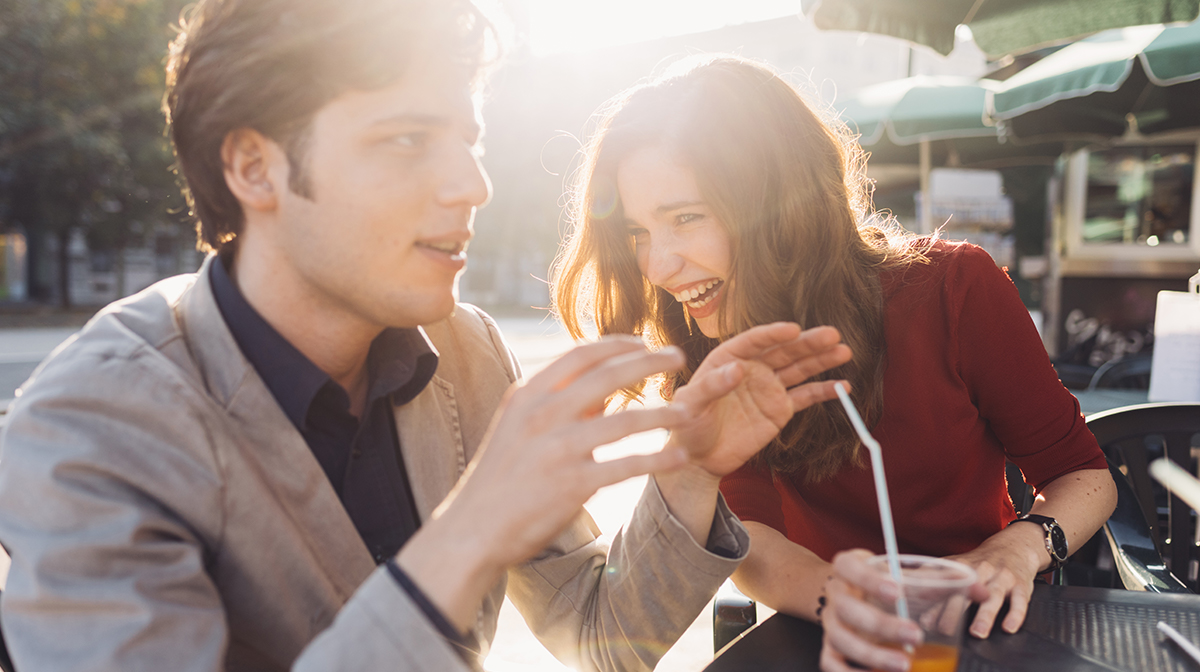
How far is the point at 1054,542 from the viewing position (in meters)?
1.71

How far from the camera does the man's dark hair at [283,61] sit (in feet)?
4.57

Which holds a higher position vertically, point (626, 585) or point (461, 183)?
point (461, 183)

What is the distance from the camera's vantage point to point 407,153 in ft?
4.60

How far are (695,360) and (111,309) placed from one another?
1454 mm

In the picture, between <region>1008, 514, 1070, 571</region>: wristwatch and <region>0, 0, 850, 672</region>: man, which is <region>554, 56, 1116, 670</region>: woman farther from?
<region>0, 0, 850, 672</region>: man

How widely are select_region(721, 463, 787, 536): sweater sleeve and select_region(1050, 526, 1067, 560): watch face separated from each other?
0.58 metres

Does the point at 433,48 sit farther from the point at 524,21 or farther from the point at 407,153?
the point at 524,21

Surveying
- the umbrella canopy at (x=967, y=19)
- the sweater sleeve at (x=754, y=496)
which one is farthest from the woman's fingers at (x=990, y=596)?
the umbrella canopy at (x=967, y=19)

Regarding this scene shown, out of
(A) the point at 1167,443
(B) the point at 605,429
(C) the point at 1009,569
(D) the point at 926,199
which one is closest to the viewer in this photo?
(B) the point at 605,429

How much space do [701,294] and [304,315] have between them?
3.59ft

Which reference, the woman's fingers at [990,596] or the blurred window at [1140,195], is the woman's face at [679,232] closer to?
the woman's fingers at [990,596]

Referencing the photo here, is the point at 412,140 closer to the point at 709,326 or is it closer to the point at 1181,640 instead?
the point at 709,326

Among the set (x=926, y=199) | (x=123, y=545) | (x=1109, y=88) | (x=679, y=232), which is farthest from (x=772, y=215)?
(x=926, y=199)

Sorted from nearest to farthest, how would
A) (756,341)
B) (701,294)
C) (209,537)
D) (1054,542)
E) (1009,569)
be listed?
(209,537) < (756,341) < (1009,569) < (1054,542) < (701,294)
